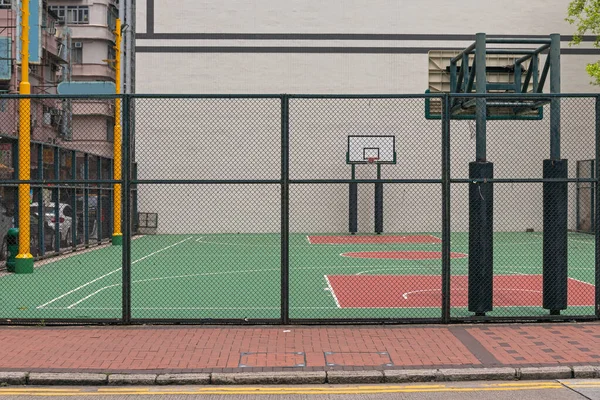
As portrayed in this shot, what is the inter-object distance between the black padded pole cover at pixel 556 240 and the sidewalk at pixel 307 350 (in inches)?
21.9

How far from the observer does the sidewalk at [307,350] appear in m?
7.68

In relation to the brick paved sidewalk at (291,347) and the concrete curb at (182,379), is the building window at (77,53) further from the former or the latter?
the concrete curb at (182,379)

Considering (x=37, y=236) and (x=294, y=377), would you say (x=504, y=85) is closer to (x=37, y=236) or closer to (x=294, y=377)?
(x=294, y=377)

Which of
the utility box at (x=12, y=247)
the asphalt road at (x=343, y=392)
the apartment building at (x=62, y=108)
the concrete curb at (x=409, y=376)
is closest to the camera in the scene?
the asphalt road at (x=343, y=392)

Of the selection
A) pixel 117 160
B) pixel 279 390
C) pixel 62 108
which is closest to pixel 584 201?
pixel 117 160

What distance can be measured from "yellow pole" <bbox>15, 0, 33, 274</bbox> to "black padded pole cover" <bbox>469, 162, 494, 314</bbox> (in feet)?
31.8

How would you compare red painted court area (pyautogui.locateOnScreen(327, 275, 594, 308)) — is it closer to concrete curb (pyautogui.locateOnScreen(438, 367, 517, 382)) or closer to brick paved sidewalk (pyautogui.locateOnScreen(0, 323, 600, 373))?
brick paved sidewalk (pyautogui.locateOnScreen(0, 323, 600, 373))

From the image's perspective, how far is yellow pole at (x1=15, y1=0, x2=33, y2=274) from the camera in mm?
15859

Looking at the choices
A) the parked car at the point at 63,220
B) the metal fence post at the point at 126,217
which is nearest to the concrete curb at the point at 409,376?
the metal fence post at the point at 126,217

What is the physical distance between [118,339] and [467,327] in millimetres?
4494

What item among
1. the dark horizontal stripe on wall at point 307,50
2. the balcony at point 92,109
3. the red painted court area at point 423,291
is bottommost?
the red painted court area at point 423,291

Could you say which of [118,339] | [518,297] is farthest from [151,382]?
[518,297]

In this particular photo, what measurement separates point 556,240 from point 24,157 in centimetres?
1103

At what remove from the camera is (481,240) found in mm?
10531
